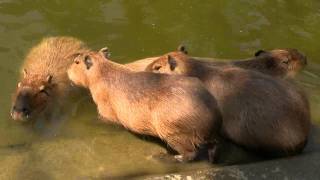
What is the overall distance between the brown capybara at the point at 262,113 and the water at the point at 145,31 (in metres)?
0.80

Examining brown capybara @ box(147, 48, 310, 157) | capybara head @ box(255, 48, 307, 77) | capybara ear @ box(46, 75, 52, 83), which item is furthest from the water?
brown capybara @ box(147, 48, 310, 157)

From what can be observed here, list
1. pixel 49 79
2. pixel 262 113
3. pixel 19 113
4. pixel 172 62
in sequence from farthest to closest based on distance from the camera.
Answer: pixel 49 79
pixel 19 113
pixel 172 62
pixel 262 113

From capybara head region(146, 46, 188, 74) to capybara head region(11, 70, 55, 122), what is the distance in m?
1.05

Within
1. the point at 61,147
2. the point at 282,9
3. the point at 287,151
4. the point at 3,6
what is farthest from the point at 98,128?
the point at 282,9

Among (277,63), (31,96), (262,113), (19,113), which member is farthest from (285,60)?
(19,113)

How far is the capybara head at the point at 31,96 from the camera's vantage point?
505 cm

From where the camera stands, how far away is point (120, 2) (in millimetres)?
6723

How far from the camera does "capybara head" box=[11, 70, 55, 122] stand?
5.05 m

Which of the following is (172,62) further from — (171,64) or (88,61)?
(88,61)

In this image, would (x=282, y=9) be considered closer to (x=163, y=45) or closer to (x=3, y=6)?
(x=163, y=45)

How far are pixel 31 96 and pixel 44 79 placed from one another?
0.97 feet

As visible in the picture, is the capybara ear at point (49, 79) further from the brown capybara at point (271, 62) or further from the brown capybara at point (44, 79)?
the brown capybara at point (271, 62)

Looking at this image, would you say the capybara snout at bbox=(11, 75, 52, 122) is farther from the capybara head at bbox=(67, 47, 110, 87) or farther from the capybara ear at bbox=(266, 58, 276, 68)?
the capybara ear at bbox=(266, 58, 276, 68)

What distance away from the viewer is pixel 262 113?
165 inches
